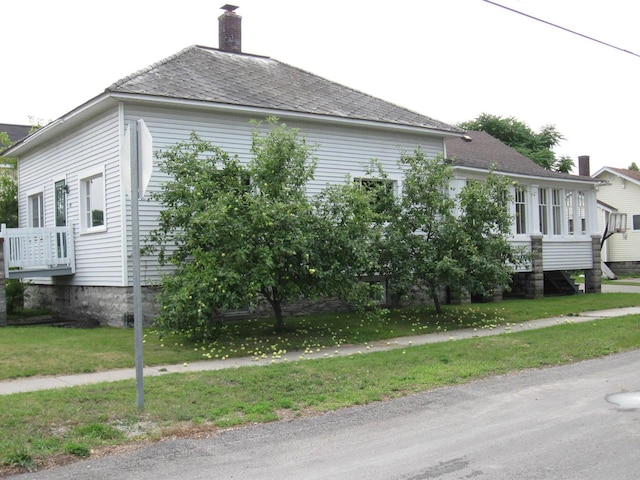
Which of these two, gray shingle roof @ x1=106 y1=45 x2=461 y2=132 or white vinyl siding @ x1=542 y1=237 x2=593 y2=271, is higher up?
gray shingle roof @ x1=106 y1=45 x2=461 y2=132

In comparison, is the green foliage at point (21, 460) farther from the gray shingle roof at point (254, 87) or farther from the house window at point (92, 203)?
the house window at point (92, 203)

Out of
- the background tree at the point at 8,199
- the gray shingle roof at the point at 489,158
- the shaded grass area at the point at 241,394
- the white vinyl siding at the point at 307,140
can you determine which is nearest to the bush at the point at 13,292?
the background tree at the point at 8,199

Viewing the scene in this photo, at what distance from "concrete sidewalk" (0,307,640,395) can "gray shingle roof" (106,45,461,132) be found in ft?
20.5

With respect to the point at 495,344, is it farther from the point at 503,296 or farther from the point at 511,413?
the point at 503,296

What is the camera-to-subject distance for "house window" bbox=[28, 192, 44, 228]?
18.6 meters

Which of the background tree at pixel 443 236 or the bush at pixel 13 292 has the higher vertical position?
the background tree at pixel 443 236

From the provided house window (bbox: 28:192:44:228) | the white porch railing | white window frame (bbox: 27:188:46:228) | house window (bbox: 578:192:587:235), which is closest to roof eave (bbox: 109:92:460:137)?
the white porch railing

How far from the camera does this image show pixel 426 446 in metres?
5.70

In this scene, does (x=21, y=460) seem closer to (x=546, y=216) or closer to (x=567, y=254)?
(x=546, y=216)

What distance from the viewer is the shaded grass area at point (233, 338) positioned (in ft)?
32.4

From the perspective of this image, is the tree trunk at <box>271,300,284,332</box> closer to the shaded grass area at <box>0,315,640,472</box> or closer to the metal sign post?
the shaded grass area at <box>0,315,640,472</box>

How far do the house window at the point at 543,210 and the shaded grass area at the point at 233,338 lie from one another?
4818 mm

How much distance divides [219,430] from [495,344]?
647 cm

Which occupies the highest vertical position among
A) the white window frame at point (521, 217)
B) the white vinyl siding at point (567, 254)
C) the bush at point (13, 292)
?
the white window frame at point (521, 217)
